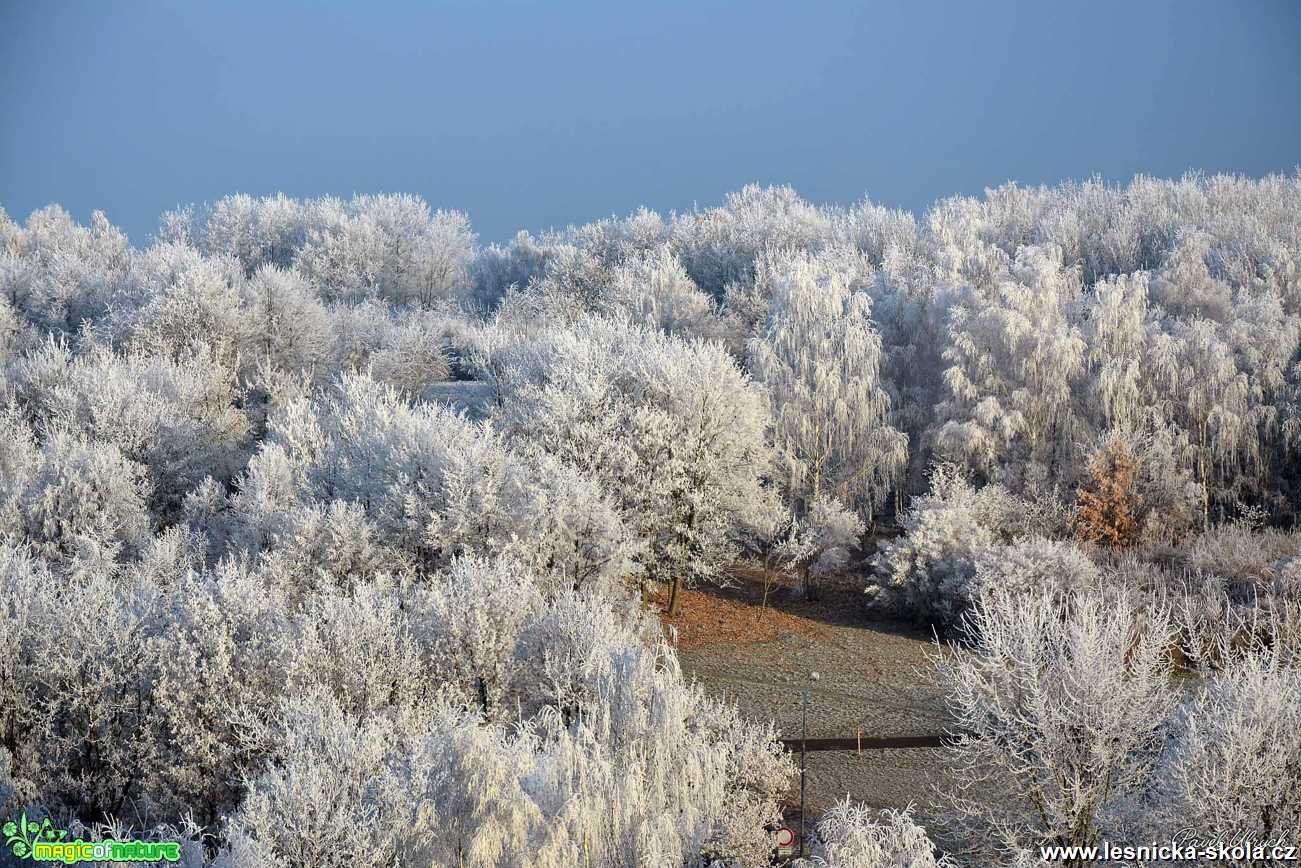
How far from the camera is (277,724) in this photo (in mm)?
16734

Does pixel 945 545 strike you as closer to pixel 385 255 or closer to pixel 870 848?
pixel 870 848

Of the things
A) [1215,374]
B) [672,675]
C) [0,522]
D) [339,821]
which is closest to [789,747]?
[672,675]

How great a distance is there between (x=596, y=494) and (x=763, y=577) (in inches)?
328

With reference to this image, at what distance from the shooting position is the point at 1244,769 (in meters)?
12.9

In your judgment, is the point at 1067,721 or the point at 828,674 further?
the point at 828,674

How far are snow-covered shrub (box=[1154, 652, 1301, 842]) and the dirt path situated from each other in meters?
5.74

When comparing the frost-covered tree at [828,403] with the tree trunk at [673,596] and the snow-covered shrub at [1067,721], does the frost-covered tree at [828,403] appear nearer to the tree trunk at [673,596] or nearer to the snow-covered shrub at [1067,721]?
the tree trunk at [673,596]

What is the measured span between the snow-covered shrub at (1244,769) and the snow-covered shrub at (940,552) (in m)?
15.0

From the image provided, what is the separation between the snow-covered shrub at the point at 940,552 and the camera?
29906 mm

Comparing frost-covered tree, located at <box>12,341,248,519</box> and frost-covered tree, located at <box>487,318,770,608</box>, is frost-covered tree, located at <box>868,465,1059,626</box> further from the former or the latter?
frost-covered tree, located at <box>12,341,248,519</box>

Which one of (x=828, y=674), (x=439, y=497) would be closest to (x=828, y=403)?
(x=828, y=674)

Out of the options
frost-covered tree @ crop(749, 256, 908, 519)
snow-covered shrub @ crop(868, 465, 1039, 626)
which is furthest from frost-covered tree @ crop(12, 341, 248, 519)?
snow-covered shrub @ crop(868, 465, 1039, 626)

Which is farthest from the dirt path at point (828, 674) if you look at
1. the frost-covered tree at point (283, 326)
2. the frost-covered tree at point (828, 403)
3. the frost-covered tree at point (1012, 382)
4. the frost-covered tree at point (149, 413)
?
the frost-covered tree at point (283, 326)
